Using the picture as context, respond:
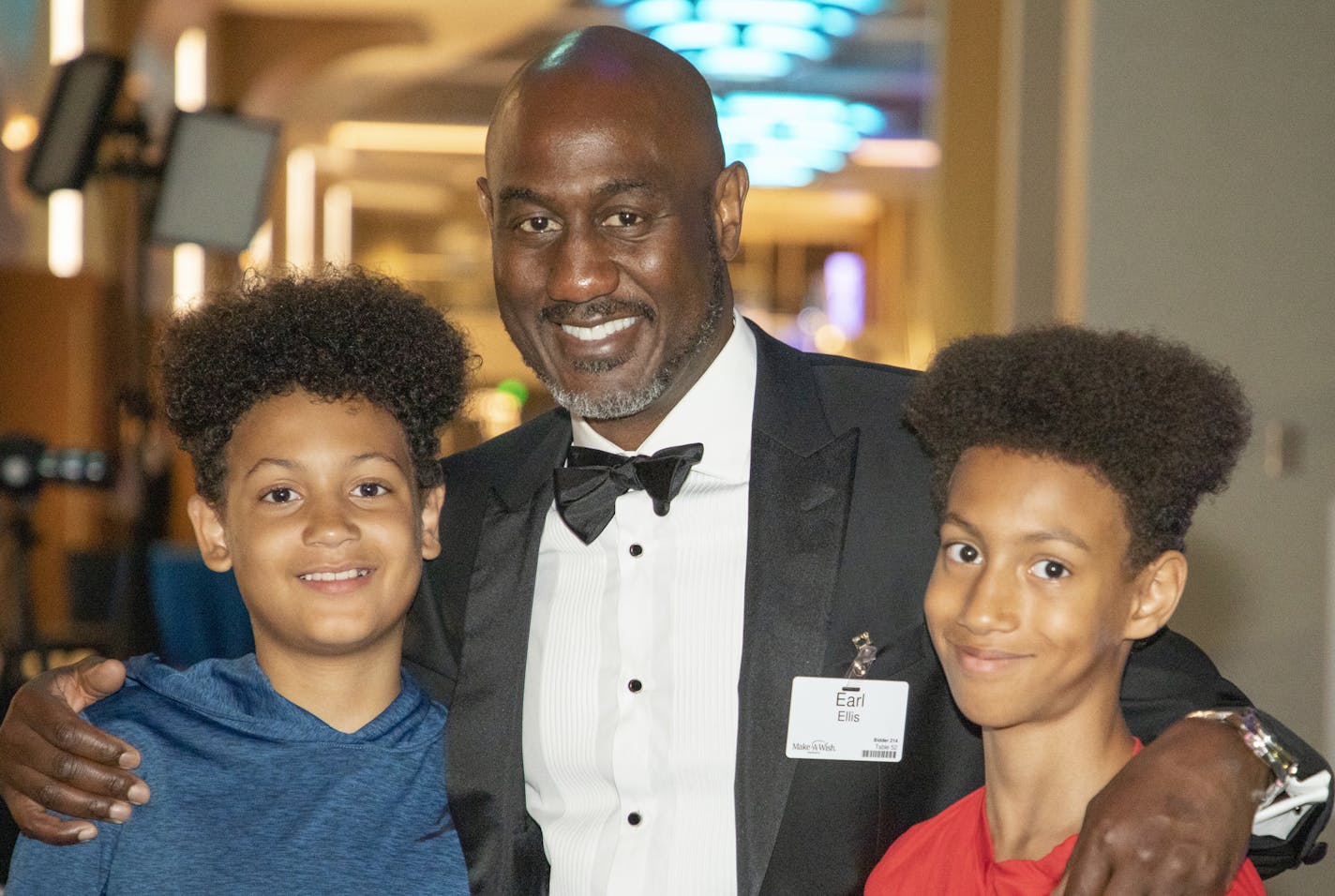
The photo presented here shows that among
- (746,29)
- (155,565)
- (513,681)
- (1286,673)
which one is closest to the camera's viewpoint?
(513,681)

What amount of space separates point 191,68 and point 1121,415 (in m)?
8.91

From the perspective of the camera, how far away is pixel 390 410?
1.78 meters

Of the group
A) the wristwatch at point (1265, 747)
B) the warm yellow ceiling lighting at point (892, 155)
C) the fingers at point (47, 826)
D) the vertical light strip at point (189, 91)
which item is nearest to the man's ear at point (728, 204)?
the wristwatch at point (1265, 747)

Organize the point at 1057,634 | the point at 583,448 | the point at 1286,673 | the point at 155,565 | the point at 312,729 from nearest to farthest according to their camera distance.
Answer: the point at 1057,634, the point at 312,729, the point at 583,448, the point at 1286,673, the point at 155,565

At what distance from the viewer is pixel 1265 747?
1364mm

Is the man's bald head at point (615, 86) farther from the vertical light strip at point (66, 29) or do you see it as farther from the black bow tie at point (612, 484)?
the vertical light strip at point (66, 29)

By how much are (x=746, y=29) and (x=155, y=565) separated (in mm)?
3410

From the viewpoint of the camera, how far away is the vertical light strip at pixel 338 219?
502 inches

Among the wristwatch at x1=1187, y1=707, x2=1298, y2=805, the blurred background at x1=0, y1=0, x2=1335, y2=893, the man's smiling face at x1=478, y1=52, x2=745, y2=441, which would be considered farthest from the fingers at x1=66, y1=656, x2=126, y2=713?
the wristwatch at x1=1187, y1=707, x2=1298, y2=805

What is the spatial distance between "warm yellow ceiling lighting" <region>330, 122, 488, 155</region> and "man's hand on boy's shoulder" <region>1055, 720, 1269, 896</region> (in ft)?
34.9

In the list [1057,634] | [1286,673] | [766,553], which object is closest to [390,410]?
[766,553]

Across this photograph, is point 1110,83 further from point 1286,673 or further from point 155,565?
point 155,565

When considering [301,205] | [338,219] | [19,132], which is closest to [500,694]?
[19,132]

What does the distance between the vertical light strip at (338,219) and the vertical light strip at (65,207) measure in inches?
192
